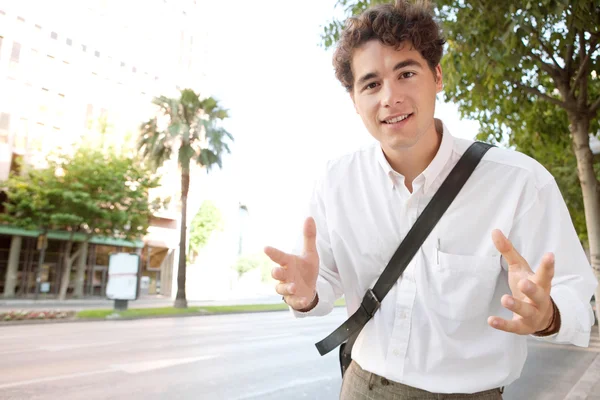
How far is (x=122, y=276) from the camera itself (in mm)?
19406

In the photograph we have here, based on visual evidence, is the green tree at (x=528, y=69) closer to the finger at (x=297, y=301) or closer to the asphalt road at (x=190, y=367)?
the asphalt road at (x=190, y=367)

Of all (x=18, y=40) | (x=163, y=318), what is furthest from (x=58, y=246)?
(x=163, y=318)

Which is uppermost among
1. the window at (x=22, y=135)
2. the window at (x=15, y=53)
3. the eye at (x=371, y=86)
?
the window at (x=15, y=53)

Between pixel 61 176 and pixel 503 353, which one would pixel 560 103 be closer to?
pixel 503 353

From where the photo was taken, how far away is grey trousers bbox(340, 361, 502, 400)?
160cm

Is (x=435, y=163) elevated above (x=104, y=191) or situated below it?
below

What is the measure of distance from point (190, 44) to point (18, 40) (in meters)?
18.9

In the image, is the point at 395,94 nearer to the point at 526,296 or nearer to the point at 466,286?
the point at 466,286

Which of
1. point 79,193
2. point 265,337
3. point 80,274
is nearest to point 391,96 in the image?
point 265,337

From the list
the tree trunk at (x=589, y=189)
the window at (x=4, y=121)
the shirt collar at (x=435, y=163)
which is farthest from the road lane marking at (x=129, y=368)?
the window at (x=4, y=121)

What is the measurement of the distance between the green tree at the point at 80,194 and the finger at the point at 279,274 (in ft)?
80.0

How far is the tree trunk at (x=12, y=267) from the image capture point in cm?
2602

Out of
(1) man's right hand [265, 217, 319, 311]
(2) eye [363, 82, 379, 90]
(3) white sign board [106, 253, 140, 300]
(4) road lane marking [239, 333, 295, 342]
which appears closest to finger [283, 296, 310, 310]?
(1) man's right hand [265, 217, 319, 311]

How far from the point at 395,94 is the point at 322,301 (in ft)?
2.73
